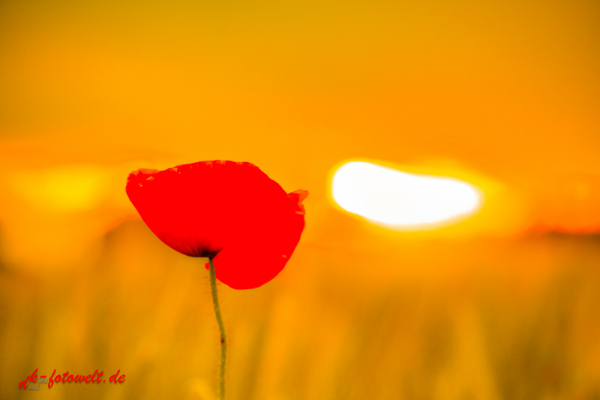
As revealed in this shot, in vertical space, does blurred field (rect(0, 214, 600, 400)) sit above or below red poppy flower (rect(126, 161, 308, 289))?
below

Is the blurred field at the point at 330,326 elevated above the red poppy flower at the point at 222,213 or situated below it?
below

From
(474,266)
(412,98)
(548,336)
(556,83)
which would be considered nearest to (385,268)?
(474,266)

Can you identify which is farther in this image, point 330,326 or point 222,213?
point 330,326

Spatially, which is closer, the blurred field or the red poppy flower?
the red poppy flower

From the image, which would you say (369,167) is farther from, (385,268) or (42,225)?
(42,225)
